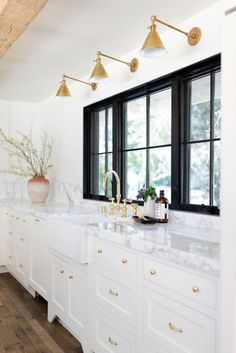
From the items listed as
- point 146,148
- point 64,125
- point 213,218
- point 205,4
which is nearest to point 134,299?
point 213,218

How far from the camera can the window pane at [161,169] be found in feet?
9.20

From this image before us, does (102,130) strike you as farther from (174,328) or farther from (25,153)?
(174,328)

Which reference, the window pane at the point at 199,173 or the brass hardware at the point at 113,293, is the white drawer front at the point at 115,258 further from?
the window pane at the point at 199,173

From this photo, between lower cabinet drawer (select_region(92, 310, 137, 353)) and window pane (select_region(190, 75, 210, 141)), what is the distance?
138 cm

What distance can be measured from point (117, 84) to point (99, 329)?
84.9 inches

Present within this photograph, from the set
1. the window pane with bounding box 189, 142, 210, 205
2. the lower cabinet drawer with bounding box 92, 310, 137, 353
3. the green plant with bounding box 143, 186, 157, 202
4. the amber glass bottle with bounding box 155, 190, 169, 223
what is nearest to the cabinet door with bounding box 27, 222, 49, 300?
the lower cabinet drawer with bounding box 92, 310, 137, 353

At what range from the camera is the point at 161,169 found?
2.89 m

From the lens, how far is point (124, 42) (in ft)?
9.46

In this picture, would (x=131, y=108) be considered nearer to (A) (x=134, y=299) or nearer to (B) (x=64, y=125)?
(B) (x=64, y=125)

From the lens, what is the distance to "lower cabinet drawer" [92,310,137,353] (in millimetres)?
1961

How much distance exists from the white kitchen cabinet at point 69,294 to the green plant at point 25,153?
2278mm

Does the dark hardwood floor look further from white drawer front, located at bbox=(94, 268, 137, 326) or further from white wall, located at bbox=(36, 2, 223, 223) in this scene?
white wall, located at bbox=(36, 2, 223, 223)

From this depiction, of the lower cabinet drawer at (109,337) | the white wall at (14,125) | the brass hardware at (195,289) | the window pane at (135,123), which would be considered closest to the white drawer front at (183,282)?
the brass hardware at (195,289)

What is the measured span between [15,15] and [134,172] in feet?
5.47
